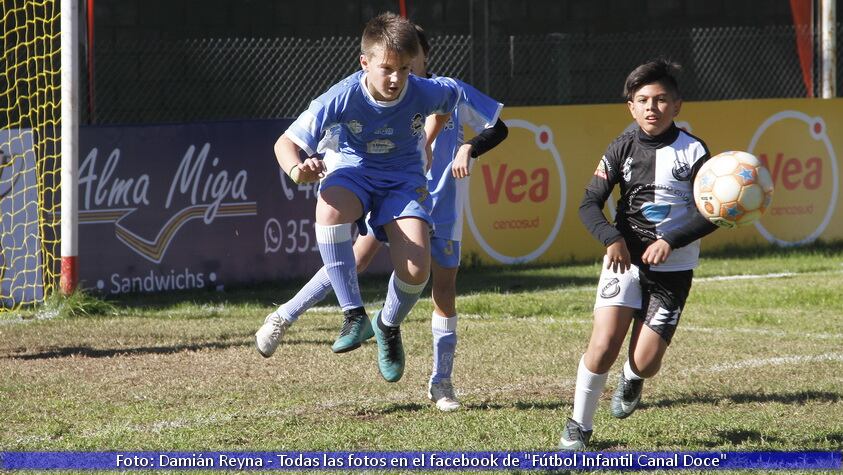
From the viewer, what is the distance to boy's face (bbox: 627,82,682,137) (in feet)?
18.5

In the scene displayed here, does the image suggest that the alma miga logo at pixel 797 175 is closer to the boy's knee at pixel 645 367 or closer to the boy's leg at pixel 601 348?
the boy's knee at pixel 645 367

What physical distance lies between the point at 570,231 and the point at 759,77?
7.29 metres

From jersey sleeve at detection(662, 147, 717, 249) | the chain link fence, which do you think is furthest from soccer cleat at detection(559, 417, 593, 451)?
the chain link fence

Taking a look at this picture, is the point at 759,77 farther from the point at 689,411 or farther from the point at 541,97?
the point at 689,411

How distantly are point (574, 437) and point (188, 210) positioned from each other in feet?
21.8

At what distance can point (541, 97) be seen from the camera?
724 inches

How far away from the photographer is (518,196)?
43.1 ft

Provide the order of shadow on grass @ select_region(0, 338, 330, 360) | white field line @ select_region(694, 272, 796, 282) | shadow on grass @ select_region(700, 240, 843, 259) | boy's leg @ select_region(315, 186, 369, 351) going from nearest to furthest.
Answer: boy's leg @ select_region(315, 186, 369, 351)
shadow on grass @ select_region(0, 338, 330, 360)
white field line @ select_region(694, 272, 796, 282)
shadow on grass @ select_region(700, 240, 843, 259)

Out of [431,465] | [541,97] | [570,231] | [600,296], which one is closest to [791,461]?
[600,296]

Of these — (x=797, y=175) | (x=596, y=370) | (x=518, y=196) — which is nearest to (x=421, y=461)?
(x=596, y=370)

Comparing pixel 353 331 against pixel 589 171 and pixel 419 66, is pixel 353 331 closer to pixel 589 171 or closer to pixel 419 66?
pixel 419 66

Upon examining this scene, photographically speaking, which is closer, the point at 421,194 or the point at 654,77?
the point at 654,77

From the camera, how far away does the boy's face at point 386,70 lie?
592 centimetres

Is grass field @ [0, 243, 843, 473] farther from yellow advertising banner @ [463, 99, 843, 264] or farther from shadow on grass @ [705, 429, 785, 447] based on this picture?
yellow advertising banner @ [463, 99, 843, 264]
